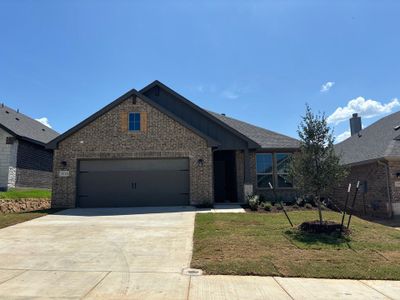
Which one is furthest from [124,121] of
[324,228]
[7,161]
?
[324,228]

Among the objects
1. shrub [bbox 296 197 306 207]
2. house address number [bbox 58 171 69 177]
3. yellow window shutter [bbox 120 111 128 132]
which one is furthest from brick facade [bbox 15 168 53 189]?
shrub [bbox 296 197 306 207]

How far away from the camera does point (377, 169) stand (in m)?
15.3

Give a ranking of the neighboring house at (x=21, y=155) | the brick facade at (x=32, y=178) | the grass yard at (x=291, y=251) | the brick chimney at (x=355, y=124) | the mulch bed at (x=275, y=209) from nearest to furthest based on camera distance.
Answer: the grass yard at (x=291, y=251) < the mulch bed at (x=275, y=209) < the neighboring house at (x=21, y=155) < the brick facade at (x=32, y=178) < the brick chimney at (x=355, y=124)

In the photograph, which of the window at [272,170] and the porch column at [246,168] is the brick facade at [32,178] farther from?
the window at [272,170]

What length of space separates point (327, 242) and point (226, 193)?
10849mm

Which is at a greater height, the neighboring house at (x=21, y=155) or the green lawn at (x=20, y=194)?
the neighboring house at (x=21, y=155)

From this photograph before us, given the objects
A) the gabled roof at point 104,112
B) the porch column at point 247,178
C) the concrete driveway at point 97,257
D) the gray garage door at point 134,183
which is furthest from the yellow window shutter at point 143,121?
the porch column at point 247,178

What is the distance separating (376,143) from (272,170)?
570 centimetres

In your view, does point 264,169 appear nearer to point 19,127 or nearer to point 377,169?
point 377,169

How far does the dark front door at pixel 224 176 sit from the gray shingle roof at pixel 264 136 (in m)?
1.85

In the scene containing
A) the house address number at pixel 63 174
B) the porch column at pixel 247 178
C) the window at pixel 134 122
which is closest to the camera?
the house address number at pixel 63 174

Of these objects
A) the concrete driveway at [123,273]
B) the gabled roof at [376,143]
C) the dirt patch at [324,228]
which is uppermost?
the gabled roof at [376,143]

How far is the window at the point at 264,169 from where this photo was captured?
18.2m

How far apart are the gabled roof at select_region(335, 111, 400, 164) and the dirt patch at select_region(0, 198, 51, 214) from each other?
1553cm
